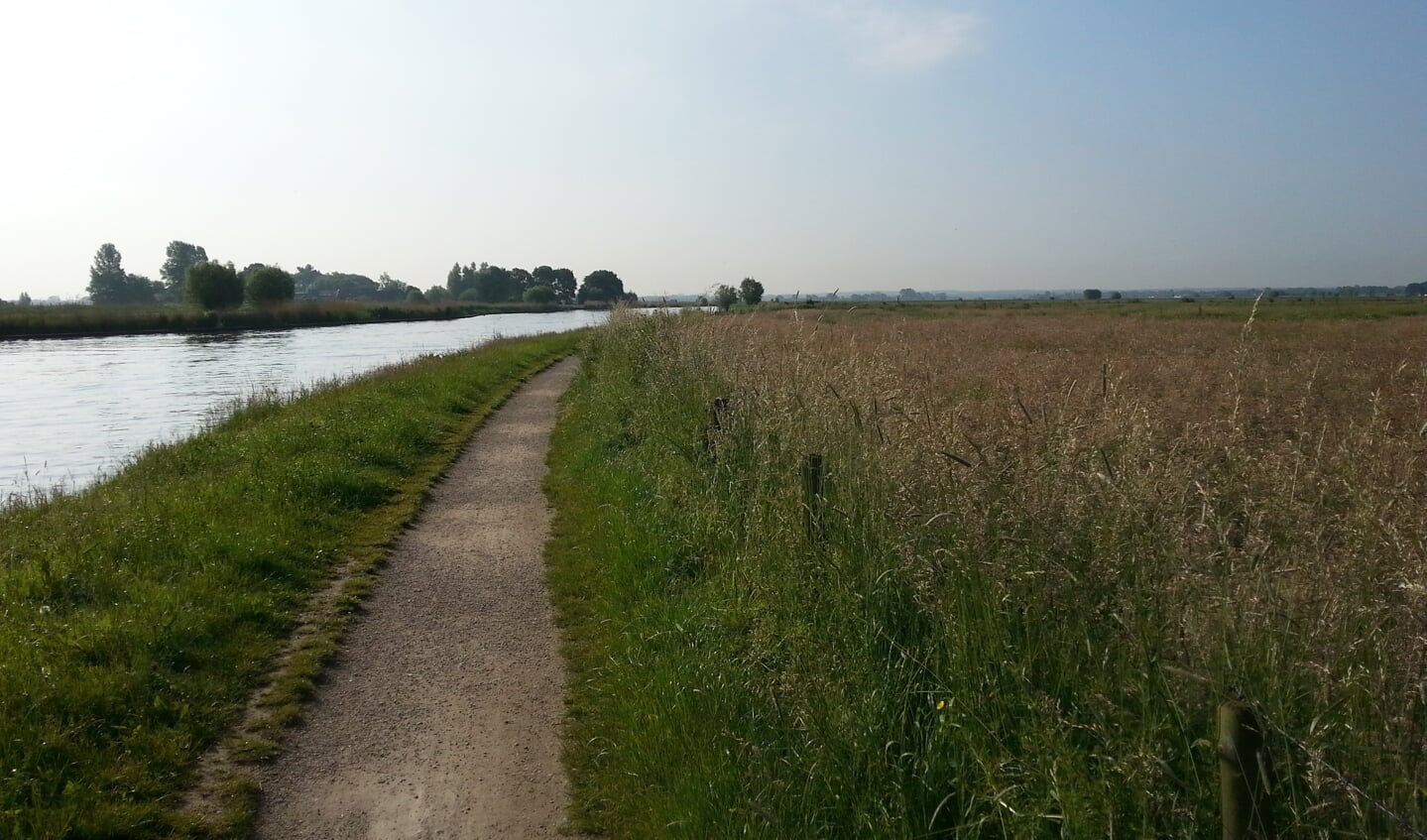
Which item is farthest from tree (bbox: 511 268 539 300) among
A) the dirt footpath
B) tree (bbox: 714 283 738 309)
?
the dirt footpath

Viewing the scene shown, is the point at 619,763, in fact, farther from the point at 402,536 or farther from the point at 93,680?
the point at 402,536

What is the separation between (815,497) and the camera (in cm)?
511

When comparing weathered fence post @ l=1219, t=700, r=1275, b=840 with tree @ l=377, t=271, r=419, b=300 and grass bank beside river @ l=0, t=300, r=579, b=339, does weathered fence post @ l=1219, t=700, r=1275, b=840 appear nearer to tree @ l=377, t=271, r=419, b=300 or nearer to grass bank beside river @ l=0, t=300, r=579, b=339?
grass bank beside river @ l=0, t=300, r=579, b=339

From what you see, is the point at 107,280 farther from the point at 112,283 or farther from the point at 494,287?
the point at 494,287

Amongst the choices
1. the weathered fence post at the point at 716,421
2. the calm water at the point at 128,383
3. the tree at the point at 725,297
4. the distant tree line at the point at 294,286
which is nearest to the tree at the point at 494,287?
the distant tree line at the point at 294,286

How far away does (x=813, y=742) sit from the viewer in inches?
145

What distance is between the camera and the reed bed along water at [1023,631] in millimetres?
2533

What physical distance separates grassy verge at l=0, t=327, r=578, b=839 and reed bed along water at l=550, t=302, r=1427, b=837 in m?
1.90

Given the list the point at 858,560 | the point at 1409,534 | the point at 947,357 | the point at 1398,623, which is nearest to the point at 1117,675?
the point at 1398,623

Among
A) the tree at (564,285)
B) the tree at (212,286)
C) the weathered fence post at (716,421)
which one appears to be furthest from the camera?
the tree at (564,285)

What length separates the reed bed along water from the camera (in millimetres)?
2533

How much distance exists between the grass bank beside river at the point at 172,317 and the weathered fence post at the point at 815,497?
66.4 meters

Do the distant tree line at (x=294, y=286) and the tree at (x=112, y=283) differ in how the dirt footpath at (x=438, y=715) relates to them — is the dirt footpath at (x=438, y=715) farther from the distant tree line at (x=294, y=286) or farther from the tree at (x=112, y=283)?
the tree at (x=112, y=283)

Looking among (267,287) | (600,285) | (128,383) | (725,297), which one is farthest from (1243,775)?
(600,285)
